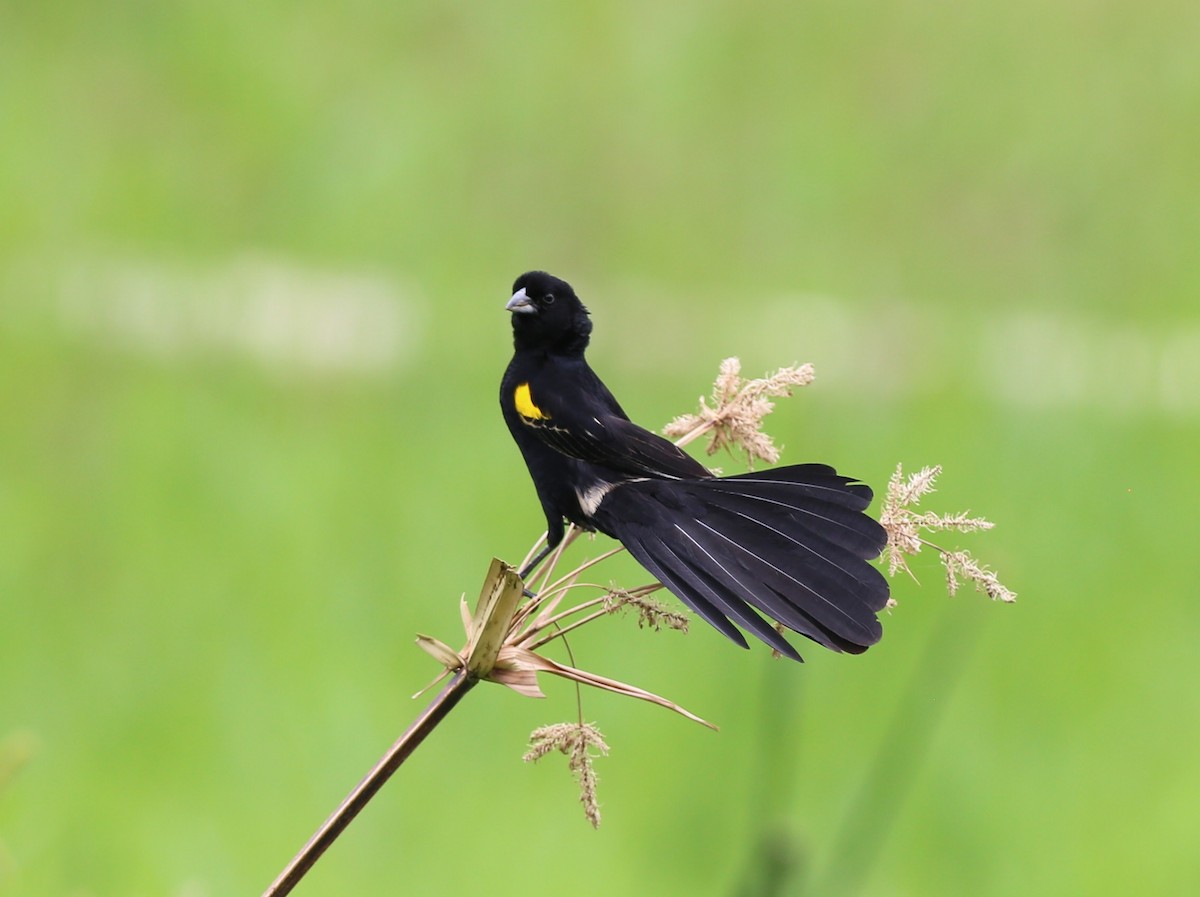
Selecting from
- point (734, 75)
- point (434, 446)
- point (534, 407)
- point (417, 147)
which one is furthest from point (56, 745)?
point (534, 407)

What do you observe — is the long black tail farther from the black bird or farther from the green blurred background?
the green blurred background

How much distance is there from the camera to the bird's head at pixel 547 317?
946 millimetres

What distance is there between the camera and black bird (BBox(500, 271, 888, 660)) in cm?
69

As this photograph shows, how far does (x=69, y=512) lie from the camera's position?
108 inches

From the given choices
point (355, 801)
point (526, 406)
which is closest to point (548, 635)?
point (355, 801)

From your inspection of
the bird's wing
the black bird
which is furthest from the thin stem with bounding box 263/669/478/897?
the bird's wing

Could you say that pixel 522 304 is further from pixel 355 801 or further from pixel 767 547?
pixel 355 801

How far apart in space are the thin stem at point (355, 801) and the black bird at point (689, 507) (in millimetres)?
163

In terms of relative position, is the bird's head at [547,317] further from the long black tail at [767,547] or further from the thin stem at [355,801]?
the thin stem at [355,801]

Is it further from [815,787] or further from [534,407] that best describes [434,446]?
[534,407]

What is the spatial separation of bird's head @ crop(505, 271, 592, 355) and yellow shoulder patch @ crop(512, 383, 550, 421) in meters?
0.05

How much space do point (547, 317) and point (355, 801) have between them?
512mm

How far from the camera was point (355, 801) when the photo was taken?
0.50 metres

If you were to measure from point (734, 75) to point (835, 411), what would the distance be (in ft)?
2.65
